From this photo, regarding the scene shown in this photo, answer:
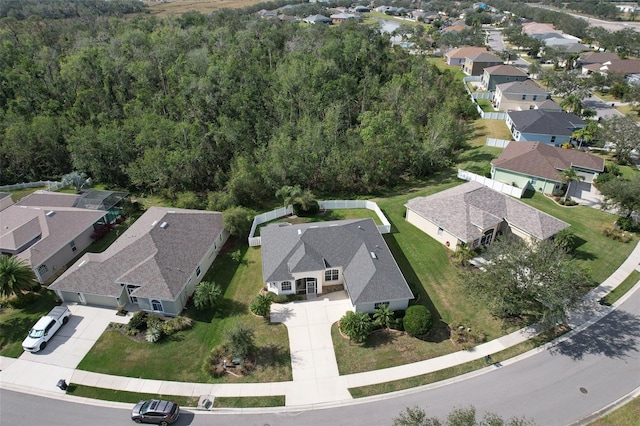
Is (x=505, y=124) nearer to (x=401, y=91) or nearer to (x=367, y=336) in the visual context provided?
(x=401, y=91)

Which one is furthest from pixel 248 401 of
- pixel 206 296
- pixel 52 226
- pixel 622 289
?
pixel 622 289

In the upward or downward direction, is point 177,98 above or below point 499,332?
above

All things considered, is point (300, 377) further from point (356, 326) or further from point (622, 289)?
point (622, 289)

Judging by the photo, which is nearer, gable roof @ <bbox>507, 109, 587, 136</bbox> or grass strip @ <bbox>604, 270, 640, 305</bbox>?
grass strip @ <bbox>604, 270, 640, 305</bbox>

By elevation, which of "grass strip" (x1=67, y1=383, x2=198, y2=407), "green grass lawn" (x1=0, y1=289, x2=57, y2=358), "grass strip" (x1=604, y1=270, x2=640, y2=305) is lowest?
"grass strip" (x1=67, y1=383, x2=198, y2=407)

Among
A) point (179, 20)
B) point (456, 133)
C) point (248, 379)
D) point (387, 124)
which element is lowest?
point (248, 379)

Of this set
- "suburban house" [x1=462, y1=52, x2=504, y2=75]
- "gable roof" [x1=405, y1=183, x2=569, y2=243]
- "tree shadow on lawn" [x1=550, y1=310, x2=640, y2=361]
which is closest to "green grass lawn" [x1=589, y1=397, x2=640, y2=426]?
"tree shadow on lawn" [x1=550, y1=310, x2=640, y2=361]

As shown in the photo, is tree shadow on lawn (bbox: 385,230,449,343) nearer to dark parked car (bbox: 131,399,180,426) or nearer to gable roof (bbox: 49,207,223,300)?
gable roof (bbox: 49,207,223,300)

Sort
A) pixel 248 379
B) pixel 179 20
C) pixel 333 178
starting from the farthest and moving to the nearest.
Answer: pixel 179 20, pixel 333 178, pixel 248 379

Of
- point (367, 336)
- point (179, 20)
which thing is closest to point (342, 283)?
point (367, 336)
